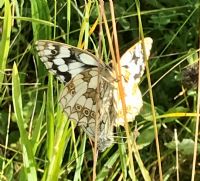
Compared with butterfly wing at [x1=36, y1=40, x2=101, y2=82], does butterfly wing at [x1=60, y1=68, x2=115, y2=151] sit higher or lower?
lower

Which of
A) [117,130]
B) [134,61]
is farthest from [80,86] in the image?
[117,130]

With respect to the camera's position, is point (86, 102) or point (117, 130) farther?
point (117, 130)

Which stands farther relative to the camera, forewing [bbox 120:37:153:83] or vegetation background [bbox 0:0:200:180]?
vegetation background [bbox 0:0:200:180]

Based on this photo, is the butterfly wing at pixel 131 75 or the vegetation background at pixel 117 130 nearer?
the butterfly wing at pixel 131 75

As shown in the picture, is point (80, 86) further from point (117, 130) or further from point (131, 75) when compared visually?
point (117, 130)

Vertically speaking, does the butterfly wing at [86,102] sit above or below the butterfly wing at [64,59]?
below

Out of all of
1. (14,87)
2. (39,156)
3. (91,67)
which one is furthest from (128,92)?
(39,156)

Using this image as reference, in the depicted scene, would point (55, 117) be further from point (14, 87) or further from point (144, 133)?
point (144, 133)
